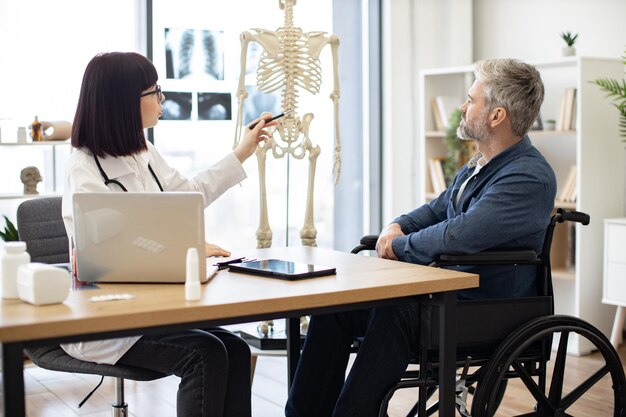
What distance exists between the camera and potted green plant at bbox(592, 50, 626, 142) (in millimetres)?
3996

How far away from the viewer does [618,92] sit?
4016 millimetres

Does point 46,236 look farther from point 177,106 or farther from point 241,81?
point 177,106

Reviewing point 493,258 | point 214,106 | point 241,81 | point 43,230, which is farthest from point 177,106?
point 493,258

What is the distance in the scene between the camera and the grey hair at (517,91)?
102 inches

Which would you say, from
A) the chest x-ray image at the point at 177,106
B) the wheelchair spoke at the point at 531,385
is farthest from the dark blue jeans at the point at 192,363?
the chest x-ray image at the point at 177,106

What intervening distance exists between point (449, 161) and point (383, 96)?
0.72 meters

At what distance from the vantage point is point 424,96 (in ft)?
16.4

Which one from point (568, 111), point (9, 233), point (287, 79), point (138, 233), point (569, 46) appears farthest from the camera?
point (569, 46)

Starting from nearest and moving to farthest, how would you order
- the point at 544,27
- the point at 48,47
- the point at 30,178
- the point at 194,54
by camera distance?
the point at 30,178, the point at 48,47, the point at 194,54, the point at 544,27

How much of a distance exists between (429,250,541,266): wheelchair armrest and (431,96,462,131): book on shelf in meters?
2.72

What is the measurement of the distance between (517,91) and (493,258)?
1.99 ft

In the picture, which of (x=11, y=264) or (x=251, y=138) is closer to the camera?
(x=11, y=264)

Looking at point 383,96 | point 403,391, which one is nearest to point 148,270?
point 403,391

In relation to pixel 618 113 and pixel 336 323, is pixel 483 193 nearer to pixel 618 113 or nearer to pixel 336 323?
pixel 336 323
